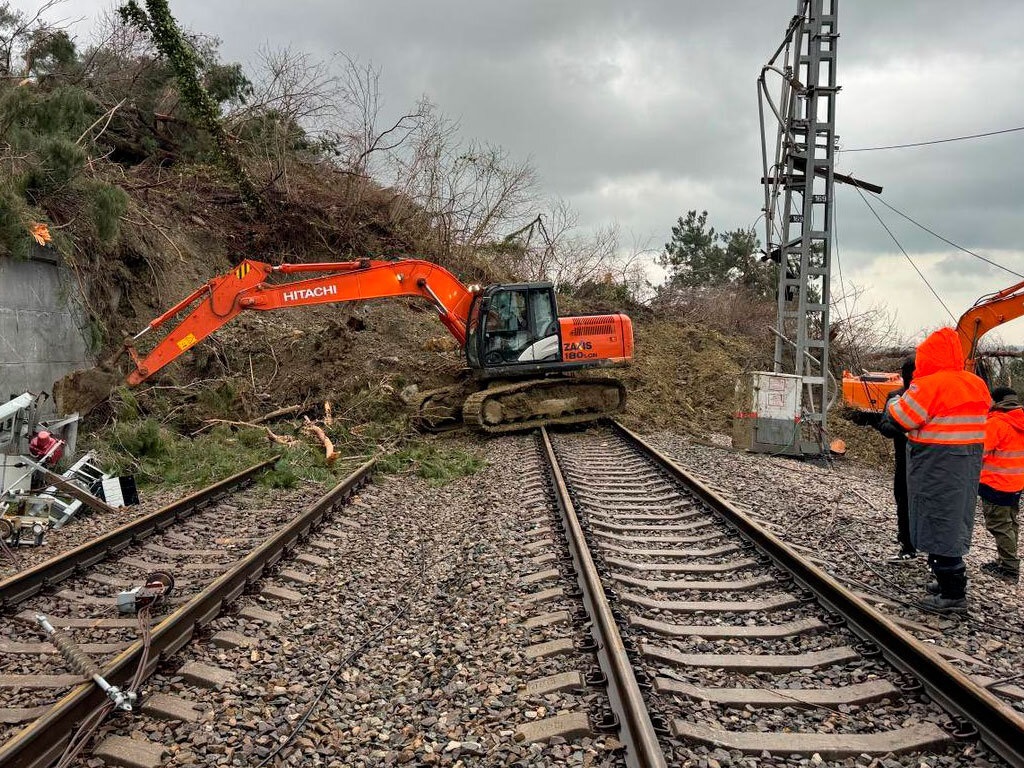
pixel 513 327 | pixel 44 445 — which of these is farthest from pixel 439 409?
pixel 44 445

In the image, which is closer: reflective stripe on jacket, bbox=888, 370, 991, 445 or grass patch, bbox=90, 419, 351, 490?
reflective stripe on jacket, bbox=888, 370, 991, 445

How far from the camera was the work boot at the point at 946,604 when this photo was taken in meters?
4.79

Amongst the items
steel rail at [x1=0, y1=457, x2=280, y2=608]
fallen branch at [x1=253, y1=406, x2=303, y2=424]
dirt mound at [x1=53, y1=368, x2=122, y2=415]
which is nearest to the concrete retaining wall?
dirt mound at [x1=53, y1=368, x2=122, y2=415]

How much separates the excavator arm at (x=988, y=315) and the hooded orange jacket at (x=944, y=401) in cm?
445

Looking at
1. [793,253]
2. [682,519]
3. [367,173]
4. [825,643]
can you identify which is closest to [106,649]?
[825,643]

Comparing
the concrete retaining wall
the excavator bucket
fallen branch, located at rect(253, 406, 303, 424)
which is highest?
the concrete retaining wall

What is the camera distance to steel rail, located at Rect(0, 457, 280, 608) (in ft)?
16.9

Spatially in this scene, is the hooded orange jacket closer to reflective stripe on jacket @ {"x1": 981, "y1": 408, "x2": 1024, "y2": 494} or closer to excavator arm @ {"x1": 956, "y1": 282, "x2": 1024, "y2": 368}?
reflective stripe on jacket @ {"x1": 981, "y1": 408, "x2": 1024, "y2": 494}

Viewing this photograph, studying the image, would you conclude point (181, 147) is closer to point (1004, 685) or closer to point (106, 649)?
point (106, 649)

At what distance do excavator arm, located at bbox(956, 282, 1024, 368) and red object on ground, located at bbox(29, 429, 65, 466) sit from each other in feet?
35.8

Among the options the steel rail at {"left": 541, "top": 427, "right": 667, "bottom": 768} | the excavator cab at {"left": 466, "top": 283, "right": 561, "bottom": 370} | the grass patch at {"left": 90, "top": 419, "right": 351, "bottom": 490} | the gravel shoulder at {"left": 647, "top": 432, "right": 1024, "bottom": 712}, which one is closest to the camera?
the steel rail at {"left": 541, "top": 427, "right": 667, "bottom": 768}

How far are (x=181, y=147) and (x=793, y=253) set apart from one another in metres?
17.4

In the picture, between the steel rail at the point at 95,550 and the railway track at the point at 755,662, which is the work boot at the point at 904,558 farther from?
the steel rail at the point at 95,550

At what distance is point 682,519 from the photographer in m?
7.11
